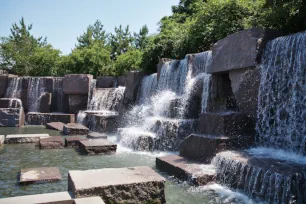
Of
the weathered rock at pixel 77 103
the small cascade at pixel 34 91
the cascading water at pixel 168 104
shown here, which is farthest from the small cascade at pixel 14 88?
the cascading water at pixel 168 104

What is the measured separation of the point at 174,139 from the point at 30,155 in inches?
145

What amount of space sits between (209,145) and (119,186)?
2.64m

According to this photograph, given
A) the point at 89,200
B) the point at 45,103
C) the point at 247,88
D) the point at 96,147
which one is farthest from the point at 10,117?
the point at 89,200

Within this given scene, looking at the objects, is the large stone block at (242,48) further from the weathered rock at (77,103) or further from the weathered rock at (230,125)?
the weathered rock at (77,103)

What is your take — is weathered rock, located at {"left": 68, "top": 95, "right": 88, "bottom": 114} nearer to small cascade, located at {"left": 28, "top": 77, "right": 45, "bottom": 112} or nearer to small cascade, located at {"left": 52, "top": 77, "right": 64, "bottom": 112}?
small cascade, located at {"left": 52, "top": 77, "right": 64, "bottom": 112}

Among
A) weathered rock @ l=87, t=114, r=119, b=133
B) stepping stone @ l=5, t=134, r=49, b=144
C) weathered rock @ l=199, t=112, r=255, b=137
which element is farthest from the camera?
weathered rock @ l=87, t=114, r=119, b=133

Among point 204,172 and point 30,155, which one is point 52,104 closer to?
point 30,155

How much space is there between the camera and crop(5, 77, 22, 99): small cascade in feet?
55.4

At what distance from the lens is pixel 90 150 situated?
23.9 feet

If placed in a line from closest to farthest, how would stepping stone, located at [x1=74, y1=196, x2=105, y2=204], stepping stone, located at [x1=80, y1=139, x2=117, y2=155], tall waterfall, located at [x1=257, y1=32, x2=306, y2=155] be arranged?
stepping stone, located at [x1=74, y1=196, x2=105, y2=204] → tall waterfall, located at [x1=257, y1=32, x2=306, y2=155] → stepping stone, located at [x1=80, y1=139, x2=117, y2=155]

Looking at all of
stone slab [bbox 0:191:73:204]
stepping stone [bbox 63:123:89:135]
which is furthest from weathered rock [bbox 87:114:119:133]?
stone slab [bbox 0:191:73:204]

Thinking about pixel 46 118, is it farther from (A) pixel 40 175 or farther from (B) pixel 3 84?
(A) pixel 40 175

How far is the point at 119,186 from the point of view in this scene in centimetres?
340

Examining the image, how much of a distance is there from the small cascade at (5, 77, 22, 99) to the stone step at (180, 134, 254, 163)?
45.6 feet
